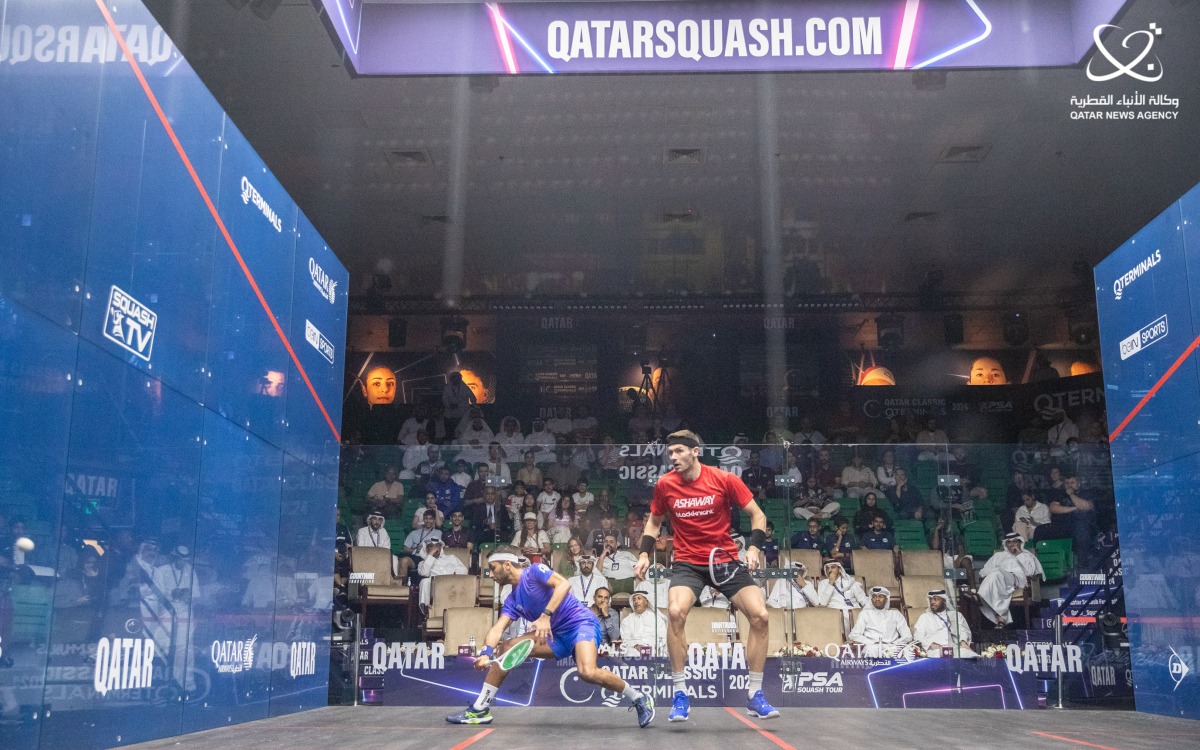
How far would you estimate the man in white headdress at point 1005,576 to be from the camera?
775 centimetres

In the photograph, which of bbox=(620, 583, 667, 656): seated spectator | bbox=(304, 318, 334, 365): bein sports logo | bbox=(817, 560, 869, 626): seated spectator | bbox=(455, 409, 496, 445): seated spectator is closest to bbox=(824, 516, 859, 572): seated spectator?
bbox=(817, 560, 869, 626): seated spectator

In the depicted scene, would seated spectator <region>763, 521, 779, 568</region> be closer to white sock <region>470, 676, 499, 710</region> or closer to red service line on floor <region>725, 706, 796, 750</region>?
red service line on floor <region>725, 706, 796, 750</region>

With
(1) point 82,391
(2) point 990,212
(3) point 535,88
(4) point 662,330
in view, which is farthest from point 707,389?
(1) point 82,391

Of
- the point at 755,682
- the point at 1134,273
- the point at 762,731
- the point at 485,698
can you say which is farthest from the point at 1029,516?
the point at 485,698

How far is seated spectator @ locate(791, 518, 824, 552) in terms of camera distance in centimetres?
780

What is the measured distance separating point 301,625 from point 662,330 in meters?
10.0

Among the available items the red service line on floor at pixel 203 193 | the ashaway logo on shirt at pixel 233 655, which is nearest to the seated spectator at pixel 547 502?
the red service line on floor at pixel 203 193

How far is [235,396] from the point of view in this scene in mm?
5121

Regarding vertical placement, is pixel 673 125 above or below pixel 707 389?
above

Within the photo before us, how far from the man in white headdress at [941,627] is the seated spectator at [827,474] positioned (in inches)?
40.0

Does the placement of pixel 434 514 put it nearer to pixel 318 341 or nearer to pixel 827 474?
pixel 318 341

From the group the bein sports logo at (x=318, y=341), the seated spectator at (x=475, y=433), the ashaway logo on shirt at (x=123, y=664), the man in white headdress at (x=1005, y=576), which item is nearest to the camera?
the ashaway logo on shirt at (x=123, y=664)

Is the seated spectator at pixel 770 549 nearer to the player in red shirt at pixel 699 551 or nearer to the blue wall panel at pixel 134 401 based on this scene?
the player in red shirt at pixel 699 551

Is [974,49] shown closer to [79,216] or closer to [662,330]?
[79,216]
